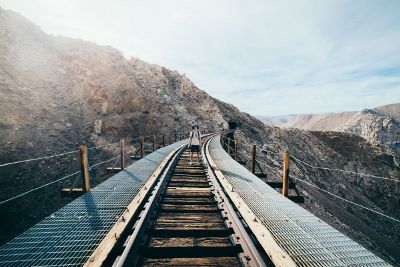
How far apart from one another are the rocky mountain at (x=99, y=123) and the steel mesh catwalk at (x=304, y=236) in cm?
1308

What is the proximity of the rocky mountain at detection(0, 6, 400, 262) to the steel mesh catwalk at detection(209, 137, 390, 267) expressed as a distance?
42.9 ft

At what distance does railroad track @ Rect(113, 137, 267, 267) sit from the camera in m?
3.30

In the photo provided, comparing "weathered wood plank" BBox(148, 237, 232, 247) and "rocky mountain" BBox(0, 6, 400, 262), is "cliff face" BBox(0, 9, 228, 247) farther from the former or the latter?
"weathered wood plank" BBox(148, 237, 232, 247)

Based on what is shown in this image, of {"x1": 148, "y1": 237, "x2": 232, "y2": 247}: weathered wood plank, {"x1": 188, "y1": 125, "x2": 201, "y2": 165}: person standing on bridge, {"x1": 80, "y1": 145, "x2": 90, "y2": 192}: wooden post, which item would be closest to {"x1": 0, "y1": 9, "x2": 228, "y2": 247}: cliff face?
{"x1": 188, "y1": 125, "x2": 201, "y2": 165}: person standing on bridge

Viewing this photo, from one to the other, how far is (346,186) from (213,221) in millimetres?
49903

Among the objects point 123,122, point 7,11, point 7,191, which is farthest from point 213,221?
point 7,11

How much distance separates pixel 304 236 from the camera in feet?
12.4

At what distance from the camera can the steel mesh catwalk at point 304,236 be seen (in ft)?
10.1

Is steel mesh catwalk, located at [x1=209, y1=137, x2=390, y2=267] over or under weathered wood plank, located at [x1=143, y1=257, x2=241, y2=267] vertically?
over

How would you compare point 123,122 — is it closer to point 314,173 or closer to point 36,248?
point 36,248

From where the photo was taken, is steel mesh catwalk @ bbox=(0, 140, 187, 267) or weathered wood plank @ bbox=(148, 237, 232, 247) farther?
weathered wood plank @ bbox=(148, 237, 232, 247)

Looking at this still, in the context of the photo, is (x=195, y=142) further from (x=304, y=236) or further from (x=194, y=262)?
(x=194, y=262)

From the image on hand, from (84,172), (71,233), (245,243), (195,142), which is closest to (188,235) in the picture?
(245,243)

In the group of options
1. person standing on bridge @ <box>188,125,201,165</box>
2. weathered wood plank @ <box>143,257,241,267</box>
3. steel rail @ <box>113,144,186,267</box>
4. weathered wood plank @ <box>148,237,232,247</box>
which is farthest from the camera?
person standing on bridge @ <box>188,125,201,165</box>
